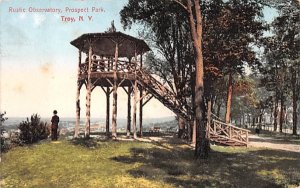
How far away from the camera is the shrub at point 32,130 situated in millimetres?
23047

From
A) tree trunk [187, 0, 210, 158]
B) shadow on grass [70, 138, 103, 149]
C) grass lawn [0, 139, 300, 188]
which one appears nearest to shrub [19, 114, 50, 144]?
grass lawn [0, 139, 300, 188]

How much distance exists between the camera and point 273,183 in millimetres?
12711

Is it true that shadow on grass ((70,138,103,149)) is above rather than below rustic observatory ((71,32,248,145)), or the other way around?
below

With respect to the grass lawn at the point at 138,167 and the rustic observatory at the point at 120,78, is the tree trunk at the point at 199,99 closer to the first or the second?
the grass lawn at the point at 138,167

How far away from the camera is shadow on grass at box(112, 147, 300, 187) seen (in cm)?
1302

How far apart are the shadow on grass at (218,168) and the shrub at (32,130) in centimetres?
746

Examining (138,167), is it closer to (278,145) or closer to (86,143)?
(86,143)

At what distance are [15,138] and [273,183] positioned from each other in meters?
16.6

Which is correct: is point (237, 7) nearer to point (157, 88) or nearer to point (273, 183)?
point (157, 88)

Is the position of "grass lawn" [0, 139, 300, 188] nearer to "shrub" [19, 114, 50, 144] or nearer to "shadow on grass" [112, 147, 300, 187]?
"shadow on grass" [112, 147, 300, 187]

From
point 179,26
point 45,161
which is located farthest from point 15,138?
point 179,26

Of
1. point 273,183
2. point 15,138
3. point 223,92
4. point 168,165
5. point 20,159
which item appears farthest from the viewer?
point 223,92

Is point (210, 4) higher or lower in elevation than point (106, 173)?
higher

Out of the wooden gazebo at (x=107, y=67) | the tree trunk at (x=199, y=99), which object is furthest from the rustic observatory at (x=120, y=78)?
the tree trunk at (x=199, y=99)
